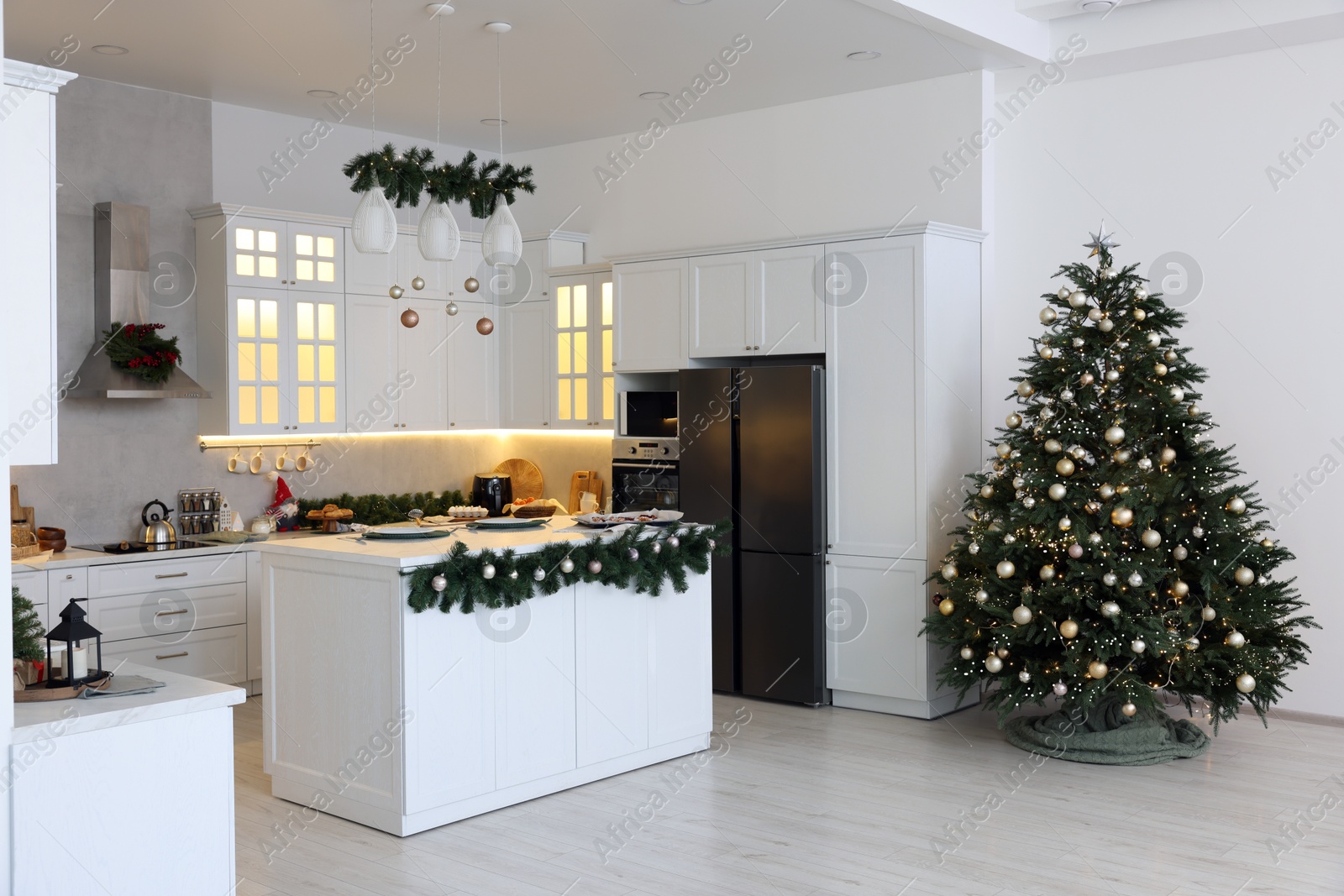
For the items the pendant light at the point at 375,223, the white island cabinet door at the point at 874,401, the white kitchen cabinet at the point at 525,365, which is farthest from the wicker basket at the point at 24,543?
the white island cabinet door at the point at 874,401

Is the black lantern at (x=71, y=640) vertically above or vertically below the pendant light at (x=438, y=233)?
below

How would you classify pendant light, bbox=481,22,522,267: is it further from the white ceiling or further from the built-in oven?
the built-in oven

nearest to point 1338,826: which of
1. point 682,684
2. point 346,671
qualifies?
point 682,684

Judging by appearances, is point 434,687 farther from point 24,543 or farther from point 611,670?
point 24,543

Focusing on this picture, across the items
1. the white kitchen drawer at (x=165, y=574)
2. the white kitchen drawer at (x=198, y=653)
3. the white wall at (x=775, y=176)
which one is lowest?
the white kitchen drawer at (x=198, y=653)

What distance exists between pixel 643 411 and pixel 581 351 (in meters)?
0.77

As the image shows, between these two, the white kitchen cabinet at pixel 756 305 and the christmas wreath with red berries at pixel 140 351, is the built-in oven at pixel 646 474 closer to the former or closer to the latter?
the white kitchen cabinet at pixel 756 305

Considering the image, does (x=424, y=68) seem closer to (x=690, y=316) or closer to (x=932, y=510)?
(x=690, y=316)

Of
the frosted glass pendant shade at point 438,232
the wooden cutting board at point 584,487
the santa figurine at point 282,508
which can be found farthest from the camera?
the wooden cutting board at point 584,487

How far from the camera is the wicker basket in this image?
5.30 m

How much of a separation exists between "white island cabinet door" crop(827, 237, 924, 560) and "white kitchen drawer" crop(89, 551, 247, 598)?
3033 millimetres

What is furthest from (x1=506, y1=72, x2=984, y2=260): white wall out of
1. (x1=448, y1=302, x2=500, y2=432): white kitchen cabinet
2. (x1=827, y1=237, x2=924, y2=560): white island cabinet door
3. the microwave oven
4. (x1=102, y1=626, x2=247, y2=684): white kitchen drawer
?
(x1=102, y1=626, x2=247, y2=684): white kitchen drawer

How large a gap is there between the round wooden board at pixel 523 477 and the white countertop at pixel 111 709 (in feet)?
15.6

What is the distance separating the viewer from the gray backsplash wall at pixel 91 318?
576cm
